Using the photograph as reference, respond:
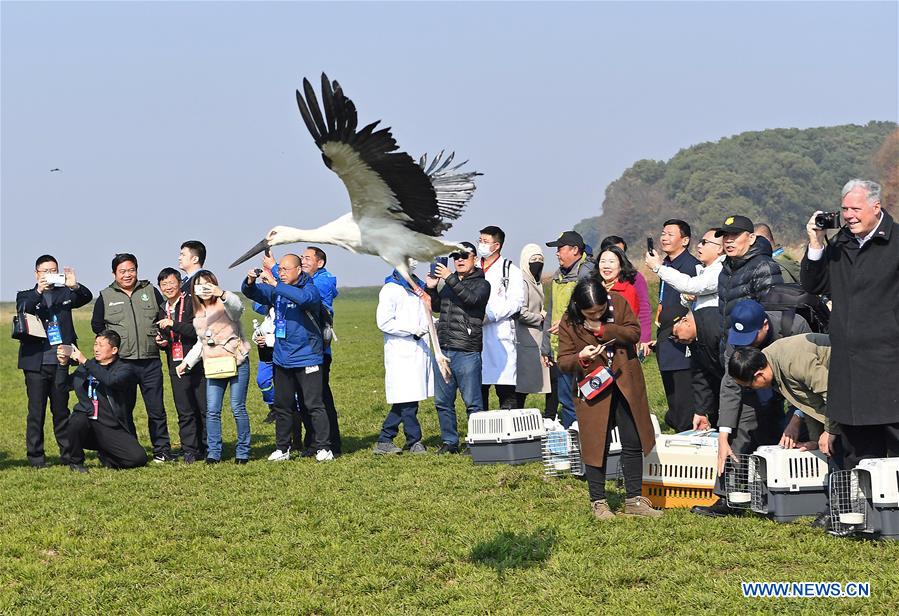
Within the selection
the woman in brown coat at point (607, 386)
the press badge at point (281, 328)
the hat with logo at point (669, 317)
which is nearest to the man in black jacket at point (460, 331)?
the press badge at point (281, 328)

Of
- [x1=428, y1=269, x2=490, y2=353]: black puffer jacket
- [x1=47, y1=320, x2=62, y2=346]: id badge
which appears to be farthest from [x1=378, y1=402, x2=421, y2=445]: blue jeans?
[x1=47, y1=320, x2=62, y2=346]: id badge

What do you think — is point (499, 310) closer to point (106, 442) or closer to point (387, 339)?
point (387, 339)

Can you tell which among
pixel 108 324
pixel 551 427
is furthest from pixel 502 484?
pixel 108 324

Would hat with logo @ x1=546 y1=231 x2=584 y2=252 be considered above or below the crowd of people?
above

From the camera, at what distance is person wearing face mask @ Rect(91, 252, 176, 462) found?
37.3 ft

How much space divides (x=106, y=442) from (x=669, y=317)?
19.9 ft

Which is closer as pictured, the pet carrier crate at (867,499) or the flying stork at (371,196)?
the pet carrier crate at (867,499)

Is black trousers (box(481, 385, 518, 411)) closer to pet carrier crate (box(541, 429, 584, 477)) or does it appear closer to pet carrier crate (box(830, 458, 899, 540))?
pet carrier crate (box(541, 429, 584, 477))

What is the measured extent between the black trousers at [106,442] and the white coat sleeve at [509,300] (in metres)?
4.09

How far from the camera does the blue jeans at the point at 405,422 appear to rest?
11.5m

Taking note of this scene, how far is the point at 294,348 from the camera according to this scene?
11.0 meters

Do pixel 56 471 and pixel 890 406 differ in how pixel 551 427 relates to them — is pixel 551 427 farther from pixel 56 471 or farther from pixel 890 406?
pixel 56 471

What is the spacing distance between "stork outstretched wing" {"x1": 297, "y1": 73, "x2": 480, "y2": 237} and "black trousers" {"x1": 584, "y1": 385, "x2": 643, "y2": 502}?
187 cm

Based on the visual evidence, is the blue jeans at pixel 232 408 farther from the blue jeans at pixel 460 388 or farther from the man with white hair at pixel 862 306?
the man with white hair at pixel 862 306
